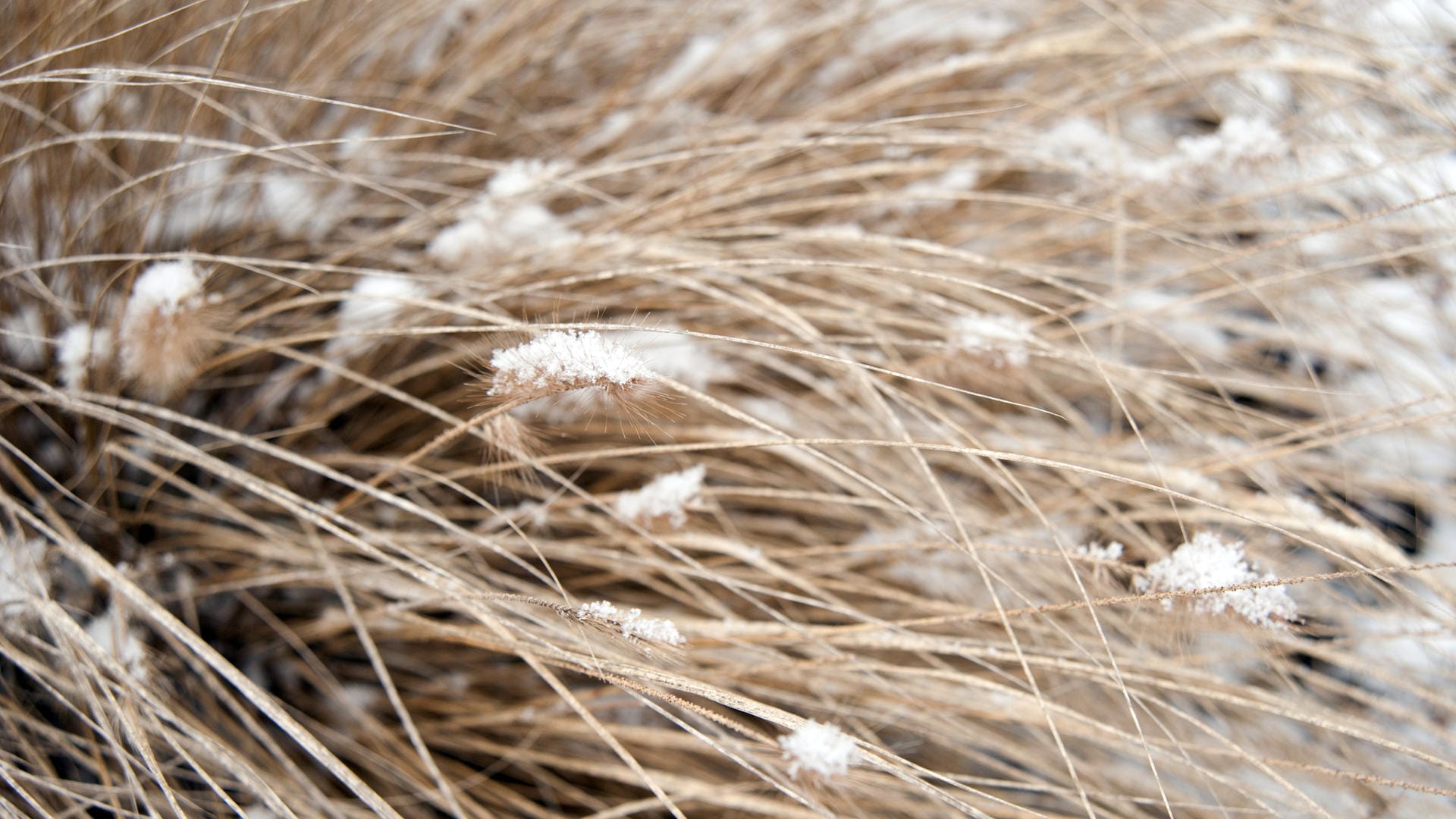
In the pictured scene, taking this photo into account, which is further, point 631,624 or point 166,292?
point 166,292

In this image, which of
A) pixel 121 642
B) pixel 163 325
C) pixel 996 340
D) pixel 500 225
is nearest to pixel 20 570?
pixel 121 642

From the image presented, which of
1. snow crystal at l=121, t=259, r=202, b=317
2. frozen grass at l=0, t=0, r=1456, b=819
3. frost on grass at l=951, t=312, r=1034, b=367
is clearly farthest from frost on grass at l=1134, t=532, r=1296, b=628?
snow crystal at l=121, t=259, r=202, b=317

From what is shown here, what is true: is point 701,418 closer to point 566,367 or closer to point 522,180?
point 522,180

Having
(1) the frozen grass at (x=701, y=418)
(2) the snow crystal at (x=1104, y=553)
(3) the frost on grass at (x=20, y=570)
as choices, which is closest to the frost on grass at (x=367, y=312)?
(1) the frozen grass at (x=701, y=418)

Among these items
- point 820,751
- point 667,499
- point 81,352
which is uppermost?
point 81,352

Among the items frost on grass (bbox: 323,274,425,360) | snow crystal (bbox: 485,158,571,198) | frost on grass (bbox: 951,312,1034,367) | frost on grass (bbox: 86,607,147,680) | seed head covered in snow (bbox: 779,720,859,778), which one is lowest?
seed head covered in snow (bbox: 779,720,859,778)

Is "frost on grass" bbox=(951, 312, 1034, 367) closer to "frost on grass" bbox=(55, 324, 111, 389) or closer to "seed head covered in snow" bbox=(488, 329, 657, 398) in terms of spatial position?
"seed head covered in snow" bbox=(488, 329, 657, 398)

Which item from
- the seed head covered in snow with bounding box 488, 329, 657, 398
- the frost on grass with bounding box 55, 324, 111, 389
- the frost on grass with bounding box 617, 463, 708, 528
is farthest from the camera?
the frost on grass with bounding box 55, 324, 111, 389

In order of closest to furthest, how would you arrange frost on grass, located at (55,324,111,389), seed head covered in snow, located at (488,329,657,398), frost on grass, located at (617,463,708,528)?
seed head covered in snow, located at (488,329,657,398) → frost on grass, located at (617,463,708,528) → frost on grass, located at (55,324,111,389)
